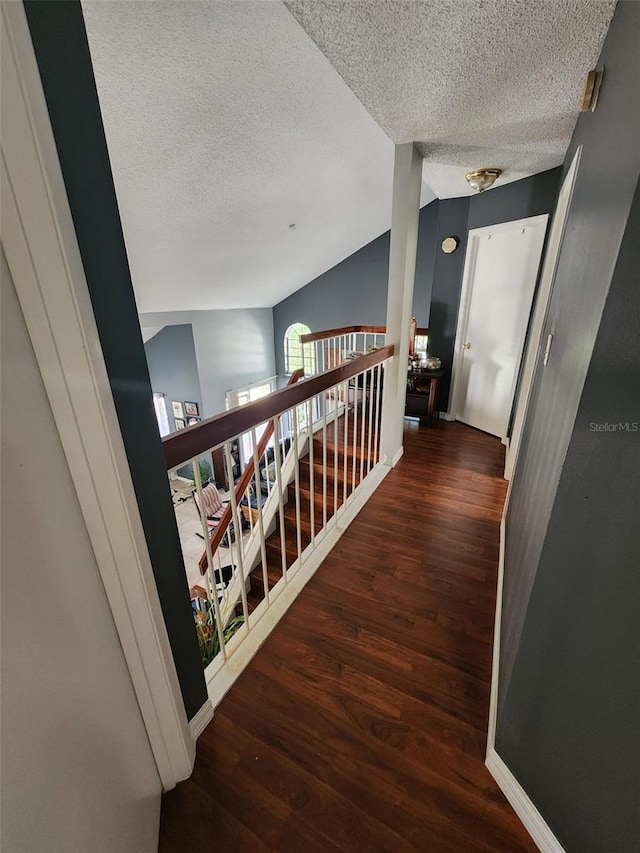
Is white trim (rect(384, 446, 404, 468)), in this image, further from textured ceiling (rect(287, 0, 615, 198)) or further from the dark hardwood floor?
textured ceiling (rect(287, 0, 615, 198))

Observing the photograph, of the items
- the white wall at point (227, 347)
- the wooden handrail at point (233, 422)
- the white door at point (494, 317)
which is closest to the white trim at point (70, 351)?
the wooden handrail at point (233, 422)

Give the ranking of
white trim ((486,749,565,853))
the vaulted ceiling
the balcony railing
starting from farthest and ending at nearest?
1. the vaulted ceiling
2. the balcony railing
3. white trim ((486,749,565,853))

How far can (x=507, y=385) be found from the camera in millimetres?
3184

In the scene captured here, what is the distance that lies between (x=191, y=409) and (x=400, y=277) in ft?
18.9

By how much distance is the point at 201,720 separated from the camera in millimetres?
1133

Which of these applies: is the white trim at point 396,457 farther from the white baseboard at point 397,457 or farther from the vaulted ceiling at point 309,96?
the vaulted ceiling at point 309,96

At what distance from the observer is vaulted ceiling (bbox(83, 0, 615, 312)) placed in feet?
3.98

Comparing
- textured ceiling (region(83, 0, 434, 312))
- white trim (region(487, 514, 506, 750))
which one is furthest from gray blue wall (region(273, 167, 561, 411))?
white trim (region(487, 514, 506, 750))

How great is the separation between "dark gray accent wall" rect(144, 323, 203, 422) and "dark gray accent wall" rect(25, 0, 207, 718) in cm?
608

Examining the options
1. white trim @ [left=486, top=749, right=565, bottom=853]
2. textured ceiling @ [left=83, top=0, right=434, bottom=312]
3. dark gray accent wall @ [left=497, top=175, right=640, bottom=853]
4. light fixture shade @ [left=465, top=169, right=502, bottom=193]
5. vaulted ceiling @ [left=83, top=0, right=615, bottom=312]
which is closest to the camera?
dark gray accent wall @ [left=497, top=175, right=640, bottom=853]

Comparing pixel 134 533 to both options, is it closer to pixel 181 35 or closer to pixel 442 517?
pixel 442 517

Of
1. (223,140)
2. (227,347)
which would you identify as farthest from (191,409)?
(223,140)

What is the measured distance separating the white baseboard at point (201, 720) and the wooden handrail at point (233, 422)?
90 centimetres

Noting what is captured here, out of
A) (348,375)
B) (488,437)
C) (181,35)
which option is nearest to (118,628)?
(348,375)
